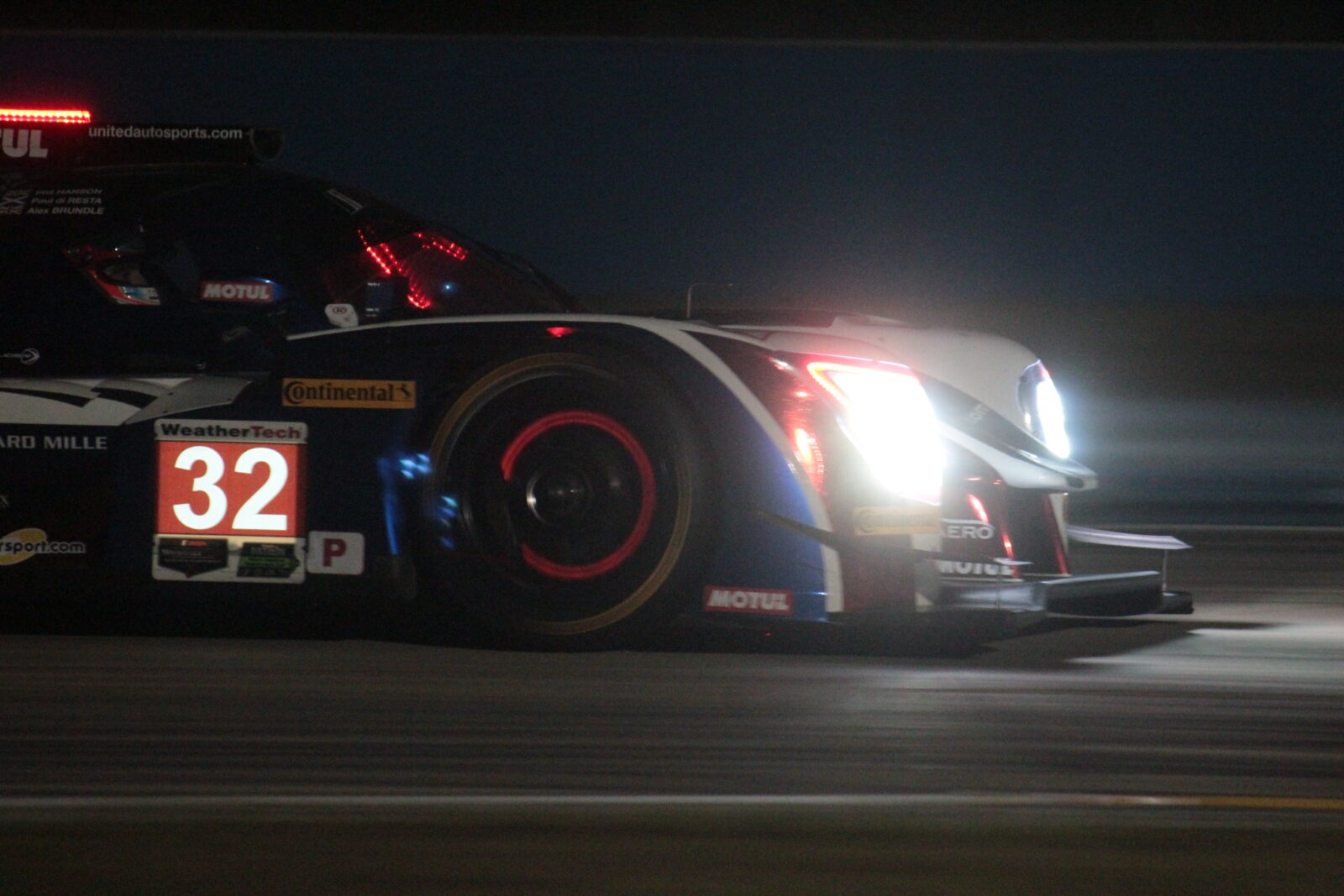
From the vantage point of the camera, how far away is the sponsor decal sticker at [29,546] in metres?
5.19

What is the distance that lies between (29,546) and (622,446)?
169 centimetres

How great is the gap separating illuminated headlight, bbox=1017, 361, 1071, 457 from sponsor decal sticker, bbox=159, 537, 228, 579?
2466 mm

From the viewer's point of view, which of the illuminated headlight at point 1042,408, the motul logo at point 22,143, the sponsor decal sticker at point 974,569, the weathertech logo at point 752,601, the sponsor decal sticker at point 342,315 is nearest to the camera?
the weathertech logo at point 752,601

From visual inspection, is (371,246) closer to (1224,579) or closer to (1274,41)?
(1224,579)

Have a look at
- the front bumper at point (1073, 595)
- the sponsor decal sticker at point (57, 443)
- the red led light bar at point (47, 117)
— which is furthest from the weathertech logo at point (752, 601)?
the red led light bar at point (47, 117)

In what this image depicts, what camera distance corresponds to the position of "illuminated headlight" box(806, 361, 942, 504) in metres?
5.01

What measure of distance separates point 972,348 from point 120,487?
2621 millimetres

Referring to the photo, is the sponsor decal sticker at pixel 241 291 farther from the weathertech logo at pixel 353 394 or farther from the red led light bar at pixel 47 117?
the red led light bar at pixel 47 117

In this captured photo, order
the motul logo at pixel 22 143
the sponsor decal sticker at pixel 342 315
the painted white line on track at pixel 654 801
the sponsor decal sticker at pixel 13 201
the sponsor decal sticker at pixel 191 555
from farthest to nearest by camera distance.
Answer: the motul logo at pixel 22 143
the sponsor decal sticker at pixel 13 201
the sponsor decal sticker at pixel 342 315
the sponsor decal sticker at pixel 191 555
the painted white line on track at pixel 654 801

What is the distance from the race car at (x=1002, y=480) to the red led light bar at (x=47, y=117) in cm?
248

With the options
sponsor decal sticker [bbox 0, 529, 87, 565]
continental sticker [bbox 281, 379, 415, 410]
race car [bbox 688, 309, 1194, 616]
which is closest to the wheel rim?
continental sticker [bbox 281, 379, 415, 410]

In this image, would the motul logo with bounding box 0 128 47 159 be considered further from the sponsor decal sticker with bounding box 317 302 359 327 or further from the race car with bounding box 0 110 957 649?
the sponsor decal sticker with bounding box 317 302 359 327

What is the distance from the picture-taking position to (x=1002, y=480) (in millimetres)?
5352

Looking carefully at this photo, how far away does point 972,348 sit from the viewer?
589cm
